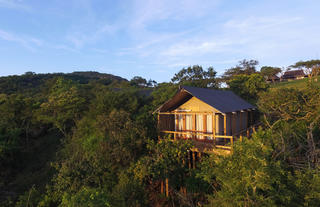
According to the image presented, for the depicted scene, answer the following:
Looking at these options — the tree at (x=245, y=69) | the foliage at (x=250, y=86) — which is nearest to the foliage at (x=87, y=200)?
the foliage at (x=250, y=86)

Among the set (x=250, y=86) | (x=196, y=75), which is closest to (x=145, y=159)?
(x=250, y=86)

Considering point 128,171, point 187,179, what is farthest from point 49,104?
point 187,179

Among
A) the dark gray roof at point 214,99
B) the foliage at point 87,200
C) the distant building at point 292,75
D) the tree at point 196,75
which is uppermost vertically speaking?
the distant building at point 292,75

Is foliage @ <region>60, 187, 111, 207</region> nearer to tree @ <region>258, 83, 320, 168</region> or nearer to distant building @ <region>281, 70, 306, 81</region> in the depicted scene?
tree @ <region>258, 83, 320, 168</region>

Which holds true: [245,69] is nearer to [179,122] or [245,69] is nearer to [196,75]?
[196,75]

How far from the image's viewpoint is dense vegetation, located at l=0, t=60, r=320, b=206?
15.9ft

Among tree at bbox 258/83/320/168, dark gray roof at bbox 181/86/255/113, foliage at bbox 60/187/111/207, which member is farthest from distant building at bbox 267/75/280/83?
foliage at bbox 60/187/111/207

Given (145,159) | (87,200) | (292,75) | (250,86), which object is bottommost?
(87,200)

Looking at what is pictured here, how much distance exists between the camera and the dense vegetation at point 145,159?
4.85 metres

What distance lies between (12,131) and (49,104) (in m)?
3.92

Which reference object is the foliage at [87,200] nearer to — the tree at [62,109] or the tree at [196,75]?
the tree at [62,109]

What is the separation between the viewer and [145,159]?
8.55 meters

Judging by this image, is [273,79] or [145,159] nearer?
[145,159]

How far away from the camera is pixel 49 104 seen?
59.8 feet
